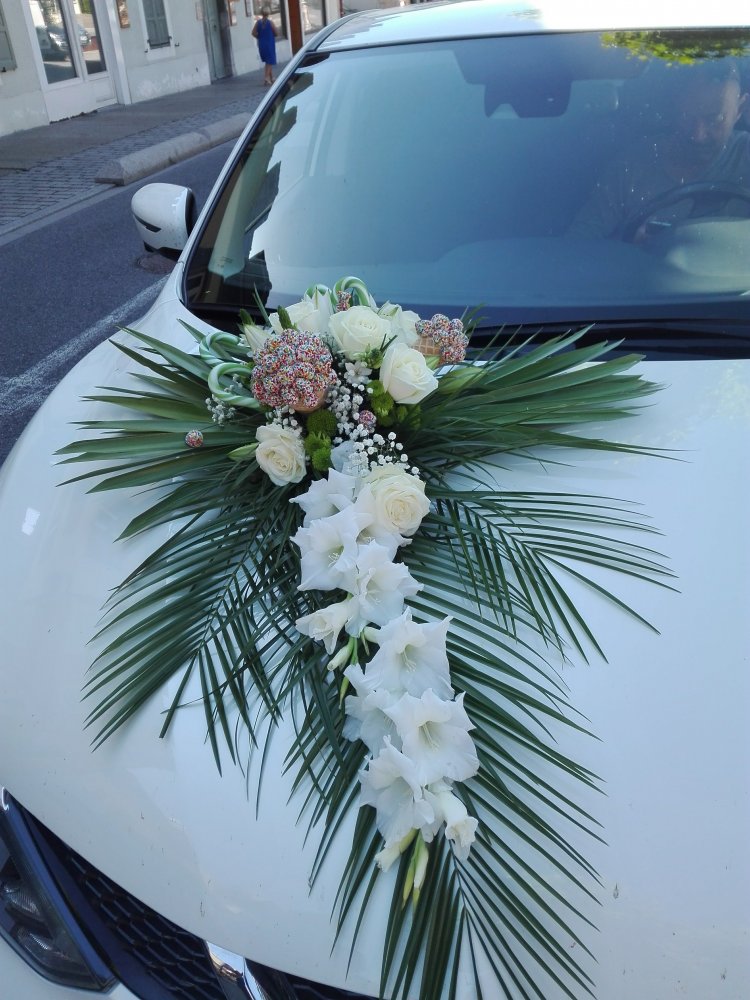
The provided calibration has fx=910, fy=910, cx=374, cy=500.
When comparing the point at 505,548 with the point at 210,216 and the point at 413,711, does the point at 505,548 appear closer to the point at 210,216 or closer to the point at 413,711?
the point at 413,711

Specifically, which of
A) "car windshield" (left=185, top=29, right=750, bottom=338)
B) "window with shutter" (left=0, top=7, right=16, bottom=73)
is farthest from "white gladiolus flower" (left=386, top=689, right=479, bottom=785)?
"window with shutter" (left=0, top=7, right=16, bottom=73)

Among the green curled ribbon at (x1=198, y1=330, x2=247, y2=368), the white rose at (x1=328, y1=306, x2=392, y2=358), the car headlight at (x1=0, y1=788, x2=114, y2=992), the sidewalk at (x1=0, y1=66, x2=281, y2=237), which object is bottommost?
the sidewalk at (x1=0, y1=66, x2=281, y2=237)

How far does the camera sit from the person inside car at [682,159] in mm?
1951

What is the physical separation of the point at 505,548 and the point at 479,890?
1.56 feet

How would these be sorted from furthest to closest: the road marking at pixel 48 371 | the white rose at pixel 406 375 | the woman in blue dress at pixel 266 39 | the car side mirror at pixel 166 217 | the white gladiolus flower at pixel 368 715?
the woman in blue dress at pixel 266 39, the road marking at pixel 48 371, the car side mirror at pixel 166 217, the white rose at pixel 406 375, the white gladiolus flower at pixel 368 715

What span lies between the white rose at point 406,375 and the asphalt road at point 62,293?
2.76 metres

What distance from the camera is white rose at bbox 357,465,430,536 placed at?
1266 millimetres

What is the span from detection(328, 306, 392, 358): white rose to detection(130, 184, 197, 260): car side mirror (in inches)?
46.9

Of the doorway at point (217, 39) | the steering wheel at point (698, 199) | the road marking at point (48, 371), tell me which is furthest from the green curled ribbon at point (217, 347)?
the doorway at point (217, 39)

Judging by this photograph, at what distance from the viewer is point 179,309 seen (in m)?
2.08

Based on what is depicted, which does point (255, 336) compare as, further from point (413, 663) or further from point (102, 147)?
point (102, 147)

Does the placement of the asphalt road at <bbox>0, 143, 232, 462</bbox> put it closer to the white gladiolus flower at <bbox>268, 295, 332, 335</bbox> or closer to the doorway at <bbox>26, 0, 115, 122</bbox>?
the white gladiolus flower at <bbox>268, 295, 332, 335</bbox>

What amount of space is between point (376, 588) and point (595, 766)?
1.17 ft

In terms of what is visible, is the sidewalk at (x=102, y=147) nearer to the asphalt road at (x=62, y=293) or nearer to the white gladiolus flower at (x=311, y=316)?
the asphalt road at (x=62, y=293)
